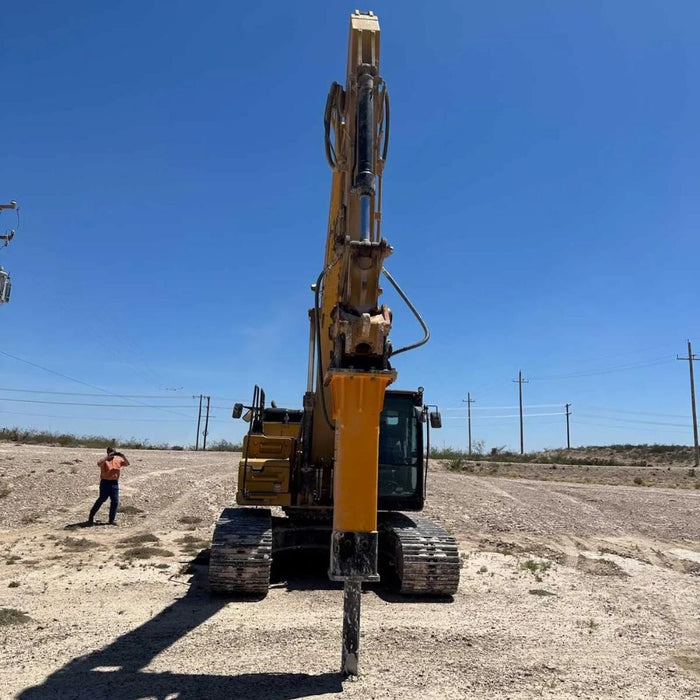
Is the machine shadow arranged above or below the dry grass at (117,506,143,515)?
below

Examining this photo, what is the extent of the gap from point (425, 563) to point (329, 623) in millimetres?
1869

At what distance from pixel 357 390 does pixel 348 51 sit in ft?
13.4

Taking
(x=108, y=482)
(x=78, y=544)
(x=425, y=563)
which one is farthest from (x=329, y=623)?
(x=108, y=482)

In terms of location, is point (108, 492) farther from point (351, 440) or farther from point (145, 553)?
point (351, 440)

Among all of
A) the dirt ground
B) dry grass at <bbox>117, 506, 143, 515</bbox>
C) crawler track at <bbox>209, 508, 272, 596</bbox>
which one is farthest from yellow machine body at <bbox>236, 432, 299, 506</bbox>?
dry grass at <bbox>117, 506, 143, 515</bbox>

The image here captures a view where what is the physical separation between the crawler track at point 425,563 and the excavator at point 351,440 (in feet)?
0.06

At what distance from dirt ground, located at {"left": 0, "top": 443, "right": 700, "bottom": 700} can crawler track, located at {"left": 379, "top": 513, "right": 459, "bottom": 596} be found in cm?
22

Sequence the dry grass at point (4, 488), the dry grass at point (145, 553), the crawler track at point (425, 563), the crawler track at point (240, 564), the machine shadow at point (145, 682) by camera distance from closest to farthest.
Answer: the machine shadow at point (145, 682)
the crawler track at point (240, 564)
the crawler track at point (425, 563)
the dry grass at point (145, 553)
the dry grass at point (4, 488)

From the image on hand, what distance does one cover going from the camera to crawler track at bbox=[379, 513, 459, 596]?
28.9 ft

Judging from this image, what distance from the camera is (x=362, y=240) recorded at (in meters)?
6.09

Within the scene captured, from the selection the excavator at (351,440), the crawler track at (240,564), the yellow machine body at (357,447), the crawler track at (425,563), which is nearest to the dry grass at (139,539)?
the excavator at (351,440)

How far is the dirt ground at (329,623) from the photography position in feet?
18.4

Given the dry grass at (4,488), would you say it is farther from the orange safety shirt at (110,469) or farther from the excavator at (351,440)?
the excavator at (351,440)

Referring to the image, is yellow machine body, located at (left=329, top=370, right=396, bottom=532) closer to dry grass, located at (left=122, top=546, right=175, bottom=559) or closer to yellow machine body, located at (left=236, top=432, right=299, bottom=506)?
yellow machine body, located at (left=236, top=432, right=299, bottom=506)
